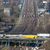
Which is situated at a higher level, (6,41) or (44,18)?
(44,18)

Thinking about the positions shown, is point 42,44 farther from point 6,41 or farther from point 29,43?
point 6,41

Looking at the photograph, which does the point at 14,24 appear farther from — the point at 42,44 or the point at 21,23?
the point at 42,44

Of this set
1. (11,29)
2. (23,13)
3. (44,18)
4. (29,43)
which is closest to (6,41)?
(11,29)

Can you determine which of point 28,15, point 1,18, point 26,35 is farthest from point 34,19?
point 1,18

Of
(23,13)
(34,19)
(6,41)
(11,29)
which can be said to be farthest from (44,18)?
(6,41)

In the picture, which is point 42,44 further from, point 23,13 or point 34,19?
point 23,13

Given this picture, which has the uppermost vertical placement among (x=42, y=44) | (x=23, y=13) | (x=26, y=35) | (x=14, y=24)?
(x=23, y=13)

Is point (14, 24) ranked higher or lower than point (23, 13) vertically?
lower

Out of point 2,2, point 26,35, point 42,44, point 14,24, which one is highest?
point 2,2
